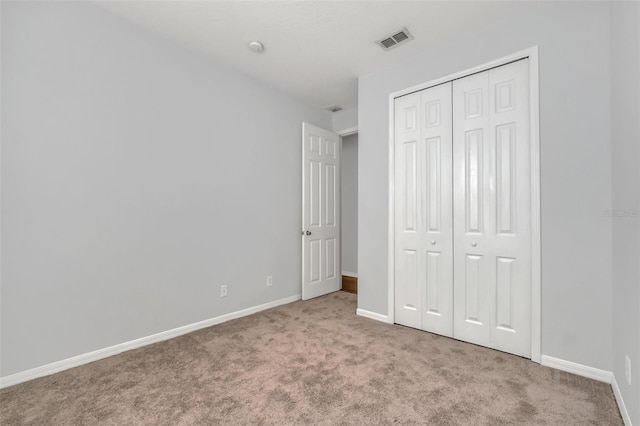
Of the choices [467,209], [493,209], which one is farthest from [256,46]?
[493,209]

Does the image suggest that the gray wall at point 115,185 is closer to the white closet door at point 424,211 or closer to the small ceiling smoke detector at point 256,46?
the small ceiling smoke detector at point 256,46

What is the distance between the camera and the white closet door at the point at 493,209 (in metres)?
2.26

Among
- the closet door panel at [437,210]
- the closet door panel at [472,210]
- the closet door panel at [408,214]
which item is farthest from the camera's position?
the closet door panel at [408,214]

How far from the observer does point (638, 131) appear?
137 centimetres

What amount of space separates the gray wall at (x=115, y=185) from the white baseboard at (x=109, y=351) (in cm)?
5

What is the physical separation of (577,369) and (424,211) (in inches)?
61.8

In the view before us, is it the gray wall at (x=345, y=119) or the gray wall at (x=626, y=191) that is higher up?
the gray wall at (x=345, y=119)

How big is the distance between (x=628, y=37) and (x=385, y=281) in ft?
8.04

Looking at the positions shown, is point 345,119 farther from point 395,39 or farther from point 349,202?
point 395,39

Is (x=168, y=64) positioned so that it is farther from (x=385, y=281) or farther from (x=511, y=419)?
(x=511, y=419)

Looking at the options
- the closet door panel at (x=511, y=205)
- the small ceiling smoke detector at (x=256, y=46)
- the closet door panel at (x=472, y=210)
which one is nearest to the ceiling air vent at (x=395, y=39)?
the closet door panel at (x=472, y=210)

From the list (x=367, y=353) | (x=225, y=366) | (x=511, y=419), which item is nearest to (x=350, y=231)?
(x=367, y=353)

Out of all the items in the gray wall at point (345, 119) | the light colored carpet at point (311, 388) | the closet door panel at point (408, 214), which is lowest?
the light colored carpet at point (311, 388)

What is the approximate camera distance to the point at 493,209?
2395 mm
